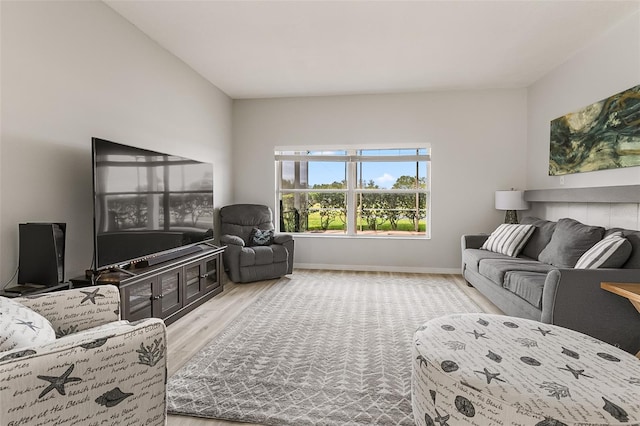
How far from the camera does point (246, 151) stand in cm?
550

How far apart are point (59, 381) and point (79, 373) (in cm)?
5

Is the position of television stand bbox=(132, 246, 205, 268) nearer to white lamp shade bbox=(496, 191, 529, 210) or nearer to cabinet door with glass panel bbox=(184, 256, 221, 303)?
cabinet door with glass panel bbox=(184, 256, 221, 303)

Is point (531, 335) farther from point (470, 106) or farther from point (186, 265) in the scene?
point (470, 106)

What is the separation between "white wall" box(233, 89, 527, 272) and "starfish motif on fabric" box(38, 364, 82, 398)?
4411mm

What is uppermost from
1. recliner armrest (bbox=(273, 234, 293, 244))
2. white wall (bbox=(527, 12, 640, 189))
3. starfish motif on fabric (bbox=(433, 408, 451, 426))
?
white wall (bbox=(527, 12, 640, 189))

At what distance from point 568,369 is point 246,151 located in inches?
197

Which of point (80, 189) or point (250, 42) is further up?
point (250, 42)

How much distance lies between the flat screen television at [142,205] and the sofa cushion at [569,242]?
3658mm

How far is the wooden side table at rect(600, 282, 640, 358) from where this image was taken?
75.3 inches

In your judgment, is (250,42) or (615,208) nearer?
(615,208)

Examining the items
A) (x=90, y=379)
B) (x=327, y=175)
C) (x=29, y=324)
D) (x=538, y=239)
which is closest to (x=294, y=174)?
(x=327, y=175)

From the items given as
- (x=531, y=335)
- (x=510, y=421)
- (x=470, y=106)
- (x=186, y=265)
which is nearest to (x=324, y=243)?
(x=186, y=265)

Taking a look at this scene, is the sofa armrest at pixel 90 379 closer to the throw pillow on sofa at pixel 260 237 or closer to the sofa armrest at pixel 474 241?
the throw pillow on sofa at pixel 260 237

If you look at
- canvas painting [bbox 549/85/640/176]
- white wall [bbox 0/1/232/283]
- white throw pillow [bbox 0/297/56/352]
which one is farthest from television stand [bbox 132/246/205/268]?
canvas painting [bbox 549/85/640/176]
